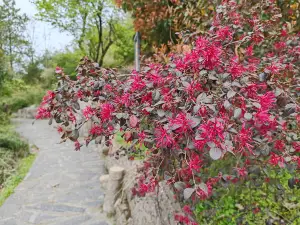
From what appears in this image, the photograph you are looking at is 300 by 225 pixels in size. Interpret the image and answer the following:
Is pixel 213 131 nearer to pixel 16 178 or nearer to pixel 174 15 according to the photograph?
pixel 174 15

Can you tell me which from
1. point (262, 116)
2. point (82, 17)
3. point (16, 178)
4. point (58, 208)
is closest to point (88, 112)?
point (262, 116)

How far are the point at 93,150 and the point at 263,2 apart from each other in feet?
14.4

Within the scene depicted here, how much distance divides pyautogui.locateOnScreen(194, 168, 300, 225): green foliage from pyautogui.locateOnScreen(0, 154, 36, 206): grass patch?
2.68 meters

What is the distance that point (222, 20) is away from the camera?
218 cm

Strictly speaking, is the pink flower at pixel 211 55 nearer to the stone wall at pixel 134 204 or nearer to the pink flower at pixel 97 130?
the pink flower at pixel 97 130

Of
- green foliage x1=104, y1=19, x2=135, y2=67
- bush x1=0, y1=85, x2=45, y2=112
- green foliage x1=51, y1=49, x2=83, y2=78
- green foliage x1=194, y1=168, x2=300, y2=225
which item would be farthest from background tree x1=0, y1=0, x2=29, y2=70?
green foliage x1=194, y1=168, x2=300, y2=225

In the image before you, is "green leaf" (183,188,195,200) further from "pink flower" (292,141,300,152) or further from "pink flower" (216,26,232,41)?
"pink flower" (216,26,232,41)

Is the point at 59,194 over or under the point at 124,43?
under

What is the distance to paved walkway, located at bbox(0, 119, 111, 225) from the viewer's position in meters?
2.99

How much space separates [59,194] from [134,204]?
4.70 feet

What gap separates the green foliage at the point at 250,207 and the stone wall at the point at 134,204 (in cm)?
29

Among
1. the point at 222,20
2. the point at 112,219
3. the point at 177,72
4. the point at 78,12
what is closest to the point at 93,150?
the point at 112,219

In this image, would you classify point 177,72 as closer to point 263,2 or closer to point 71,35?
point 263,2

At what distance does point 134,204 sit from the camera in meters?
2.66
